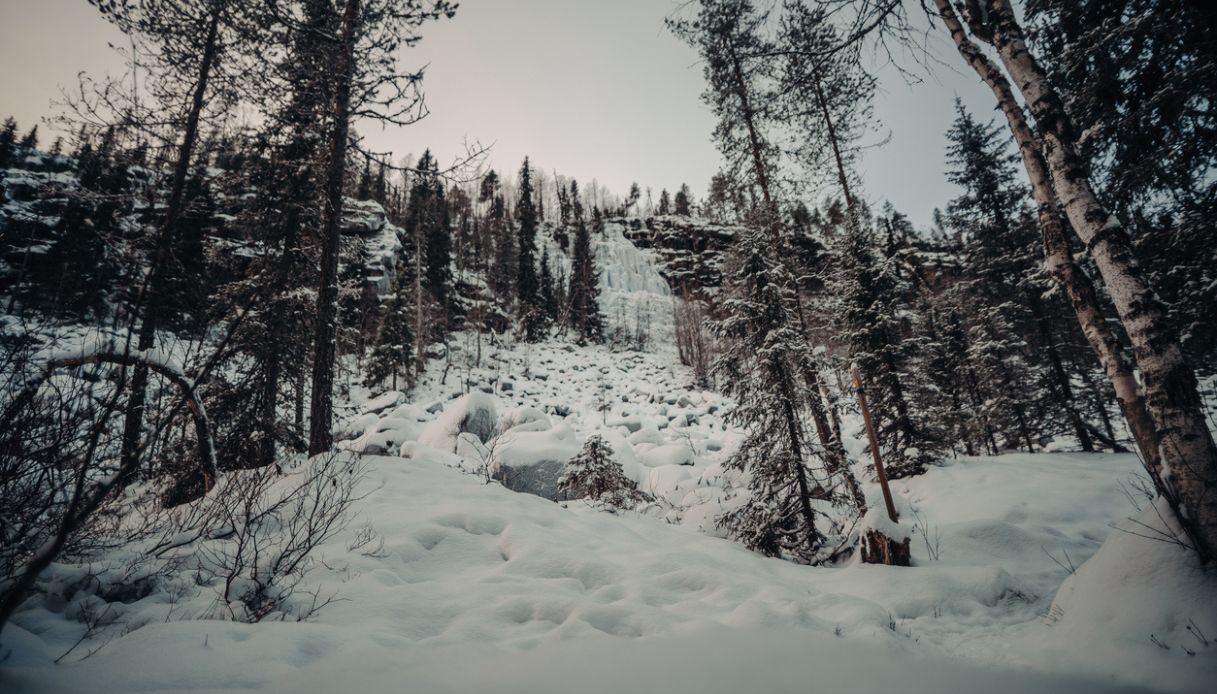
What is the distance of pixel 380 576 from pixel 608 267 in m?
48.8

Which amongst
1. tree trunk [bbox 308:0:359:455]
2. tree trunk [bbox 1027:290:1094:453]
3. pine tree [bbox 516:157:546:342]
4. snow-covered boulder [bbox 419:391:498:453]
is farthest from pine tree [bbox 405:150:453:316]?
tree trunk [bbox 1027:290:1094:453]

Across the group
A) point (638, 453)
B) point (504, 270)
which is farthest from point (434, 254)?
point (638, 453)

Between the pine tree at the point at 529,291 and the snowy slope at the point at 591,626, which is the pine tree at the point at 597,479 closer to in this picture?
the snowy slope at the point at 591,626

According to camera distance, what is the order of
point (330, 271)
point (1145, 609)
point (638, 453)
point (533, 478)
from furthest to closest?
point (638, 453) → point (533, 478) → point (330, 271) → point (1145, 609)

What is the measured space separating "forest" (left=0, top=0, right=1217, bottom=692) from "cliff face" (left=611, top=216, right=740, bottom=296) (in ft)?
104

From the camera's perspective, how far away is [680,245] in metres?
54.6

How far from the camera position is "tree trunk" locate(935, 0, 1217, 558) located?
107 inches

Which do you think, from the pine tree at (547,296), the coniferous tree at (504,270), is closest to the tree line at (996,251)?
the pine tree at (547,296)

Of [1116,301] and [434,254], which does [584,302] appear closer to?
[434,254]

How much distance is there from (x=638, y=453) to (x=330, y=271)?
1057cm

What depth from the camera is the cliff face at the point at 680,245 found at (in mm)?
46562

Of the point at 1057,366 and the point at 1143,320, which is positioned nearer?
the point at 1143,320

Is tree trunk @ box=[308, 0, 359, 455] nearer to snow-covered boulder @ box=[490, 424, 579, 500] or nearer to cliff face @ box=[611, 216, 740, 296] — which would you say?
snow-covered boulder @ box=[490, 424, 579, 500]

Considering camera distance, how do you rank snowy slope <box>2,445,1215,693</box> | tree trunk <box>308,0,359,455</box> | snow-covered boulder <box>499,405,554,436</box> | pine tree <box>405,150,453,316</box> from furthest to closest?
pine tree <box>405,150,453,316</box>
snow-covered boulder <box>499,405,554,436</box>
tree trunk <box>308,0,359,455</box>
snowy slope <box>2,445,1215,693</box>
